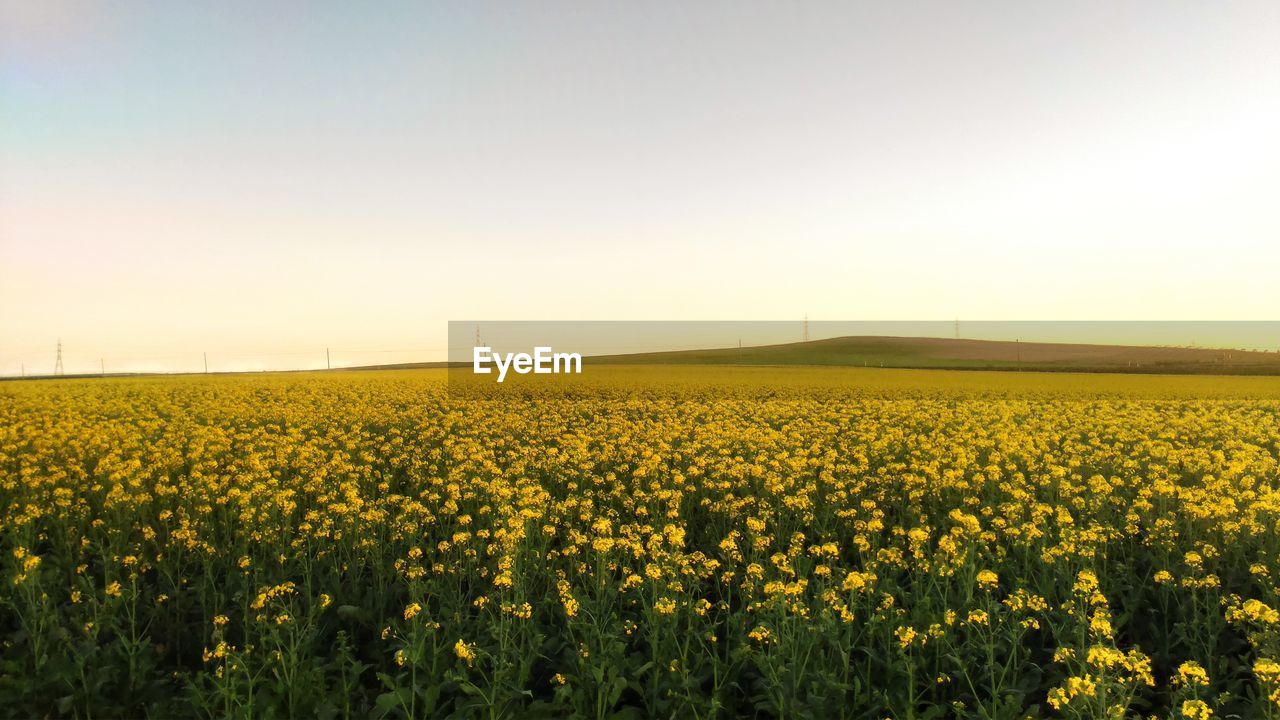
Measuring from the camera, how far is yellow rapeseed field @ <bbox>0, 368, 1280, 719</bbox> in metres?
5.25

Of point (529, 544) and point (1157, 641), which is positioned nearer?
point (1157, 641)

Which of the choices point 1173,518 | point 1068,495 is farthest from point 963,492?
point 1173,518

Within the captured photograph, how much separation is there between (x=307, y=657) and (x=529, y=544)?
8.07ft

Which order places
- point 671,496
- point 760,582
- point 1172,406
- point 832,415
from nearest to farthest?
point 760,582
point 671,496
point 832,415
point 1172,406

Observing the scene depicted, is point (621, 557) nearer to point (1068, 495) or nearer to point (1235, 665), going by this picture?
point (1235, 665)

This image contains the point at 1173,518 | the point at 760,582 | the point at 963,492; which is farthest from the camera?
the point at 963,492

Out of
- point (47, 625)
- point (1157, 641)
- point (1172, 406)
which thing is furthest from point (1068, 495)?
point (1172, 406)

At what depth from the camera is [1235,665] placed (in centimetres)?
588

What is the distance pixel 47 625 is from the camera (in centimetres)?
632

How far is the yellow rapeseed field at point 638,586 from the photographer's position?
17.2 ft

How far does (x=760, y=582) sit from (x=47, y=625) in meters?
7.02

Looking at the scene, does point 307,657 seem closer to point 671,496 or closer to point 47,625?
point 47,625

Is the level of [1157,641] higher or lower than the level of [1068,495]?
lower

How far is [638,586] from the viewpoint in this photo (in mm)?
6777
